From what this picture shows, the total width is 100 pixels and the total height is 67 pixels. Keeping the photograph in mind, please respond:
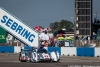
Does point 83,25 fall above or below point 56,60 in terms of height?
above

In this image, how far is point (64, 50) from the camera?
44.0m

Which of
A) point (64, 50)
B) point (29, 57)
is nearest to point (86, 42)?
point (64, 50)

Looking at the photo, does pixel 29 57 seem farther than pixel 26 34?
No

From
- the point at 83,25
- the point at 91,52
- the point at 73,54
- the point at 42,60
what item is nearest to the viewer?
the point at 42,60

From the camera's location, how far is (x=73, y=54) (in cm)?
4266

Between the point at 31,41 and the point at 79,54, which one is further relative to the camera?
the point at 31,41

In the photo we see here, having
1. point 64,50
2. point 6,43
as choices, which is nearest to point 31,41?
point 64,50

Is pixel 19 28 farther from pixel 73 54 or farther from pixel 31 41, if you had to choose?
pixel 73 54

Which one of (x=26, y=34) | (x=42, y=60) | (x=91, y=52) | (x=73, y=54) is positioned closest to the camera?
(x=42, y=60)

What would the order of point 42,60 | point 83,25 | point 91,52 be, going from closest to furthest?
point 42,60 < point 91,52 < point 83,25

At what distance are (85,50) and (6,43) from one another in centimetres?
1952

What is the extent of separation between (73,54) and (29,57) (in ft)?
44.5

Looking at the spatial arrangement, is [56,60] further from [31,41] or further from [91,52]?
[31,41]

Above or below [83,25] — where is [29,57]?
below
